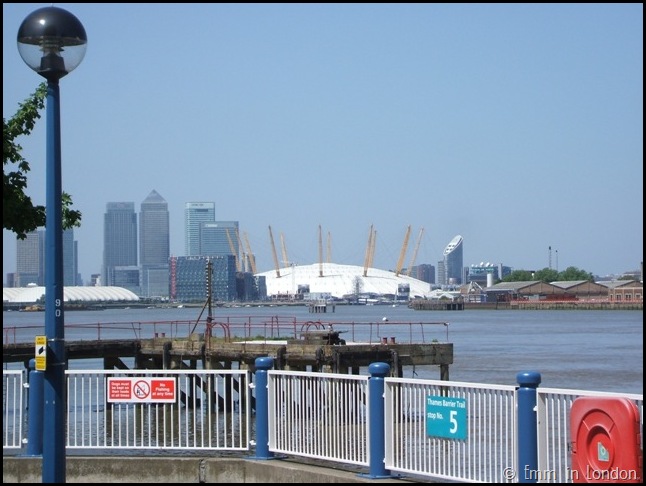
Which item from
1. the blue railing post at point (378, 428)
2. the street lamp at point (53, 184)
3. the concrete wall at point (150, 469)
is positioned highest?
the street lamp at point (53, 184)

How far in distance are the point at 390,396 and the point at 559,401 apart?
232 cm

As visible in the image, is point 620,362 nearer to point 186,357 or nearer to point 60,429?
point 186,357

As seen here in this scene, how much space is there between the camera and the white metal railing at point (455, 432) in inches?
455

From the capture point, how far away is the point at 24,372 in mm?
14812

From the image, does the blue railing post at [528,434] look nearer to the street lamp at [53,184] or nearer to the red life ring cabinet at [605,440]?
the red life ring cabinet at [605,440]

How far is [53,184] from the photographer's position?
10.9 m

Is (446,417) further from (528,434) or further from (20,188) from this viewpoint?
(20,188)

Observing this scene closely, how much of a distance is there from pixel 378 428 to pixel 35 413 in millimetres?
4446

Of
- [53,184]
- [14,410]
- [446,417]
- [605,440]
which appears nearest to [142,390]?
[14,410]

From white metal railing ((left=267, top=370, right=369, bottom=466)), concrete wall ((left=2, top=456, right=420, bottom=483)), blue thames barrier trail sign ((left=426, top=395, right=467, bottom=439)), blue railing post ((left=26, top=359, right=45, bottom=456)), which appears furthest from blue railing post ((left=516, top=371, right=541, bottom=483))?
blue railing post ((left=26, top=359, right=45, bottom=456))

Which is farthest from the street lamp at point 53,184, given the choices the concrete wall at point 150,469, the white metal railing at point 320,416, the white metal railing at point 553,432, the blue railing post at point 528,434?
the white metal railing at point 553,432

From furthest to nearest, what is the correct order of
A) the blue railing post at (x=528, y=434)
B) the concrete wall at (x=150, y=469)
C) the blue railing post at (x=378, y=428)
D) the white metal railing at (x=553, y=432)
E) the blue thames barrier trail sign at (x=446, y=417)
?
the concrete wall at (x=150, y=469) < the blue railing post at (x=378, y=428) < the blue thames barrier trail sign at (x=446, y=417) < the blue railing post at (x=528, y=434) < the white metal railing at (x=553, y=432)

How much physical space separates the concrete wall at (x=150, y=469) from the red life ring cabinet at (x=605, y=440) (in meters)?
4.09

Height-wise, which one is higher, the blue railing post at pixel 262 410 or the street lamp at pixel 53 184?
the street lamp at pixel 53 184
